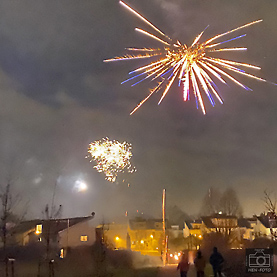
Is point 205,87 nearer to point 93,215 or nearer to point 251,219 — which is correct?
point 93,215

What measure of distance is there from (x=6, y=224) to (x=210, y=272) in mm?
11322

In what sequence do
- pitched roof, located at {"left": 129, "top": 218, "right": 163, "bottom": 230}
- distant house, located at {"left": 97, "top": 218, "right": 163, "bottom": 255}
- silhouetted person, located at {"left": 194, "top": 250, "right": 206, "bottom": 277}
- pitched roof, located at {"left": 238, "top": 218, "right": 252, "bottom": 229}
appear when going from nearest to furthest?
silhouetted person, located at {"left": 194, "top": 250, "right": 206, "bottom": 277}
pitched roof, located at {"left": 238, "top": 218, "right": 252, "bottom": 229}
distant house, located at {"left": 97, "top": 218, "right": 163, "bottom": 255}
pitched roof, located at {"left": 129, "top": 218, "right": 163, "bottom": 230}

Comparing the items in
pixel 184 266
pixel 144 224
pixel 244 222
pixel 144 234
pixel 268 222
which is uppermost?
pixel 268 222

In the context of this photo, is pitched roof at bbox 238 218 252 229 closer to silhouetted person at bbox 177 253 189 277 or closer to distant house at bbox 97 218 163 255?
distant house at bbox 97 218 163 255

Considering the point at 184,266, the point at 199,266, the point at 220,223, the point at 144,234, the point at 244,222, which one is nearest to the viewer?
the point at 199,266

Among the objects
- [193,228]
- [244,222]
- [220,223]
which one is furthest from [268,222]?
[193,228]

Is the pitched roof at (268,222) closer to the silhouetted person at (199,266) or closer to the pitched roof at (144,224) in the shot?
the silhouetted person at (199,266)

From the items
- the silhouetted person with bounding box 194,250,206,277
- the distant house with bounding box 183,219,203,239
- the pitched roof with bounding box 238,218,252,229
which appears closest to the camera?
the silhouetted person with bounding box 194,250,206,277

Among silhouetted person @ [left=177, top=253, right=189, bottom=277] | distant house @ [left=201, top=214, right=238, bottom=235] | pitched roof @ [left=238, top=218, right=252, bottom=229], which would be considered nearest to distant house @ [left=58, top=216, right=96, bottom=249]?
distant house @ [left=201, top=214, right=238, bottom=235]

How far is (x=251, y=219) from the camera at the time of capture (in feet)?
238

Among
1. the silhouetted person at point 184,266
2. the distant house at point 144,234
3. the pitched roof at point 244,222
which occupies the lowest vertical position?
the distant house at point 144,234

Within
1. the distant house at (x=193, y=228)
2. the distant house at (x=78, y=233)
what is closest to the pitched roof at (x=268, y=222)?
the distant house at (x=193, y=228)

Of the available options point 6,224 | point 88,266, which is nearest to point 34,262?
point 88,266

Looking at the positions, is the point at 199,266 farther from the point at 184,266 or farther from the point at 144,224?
the point at 144,224
